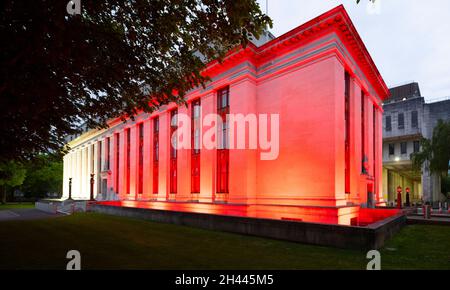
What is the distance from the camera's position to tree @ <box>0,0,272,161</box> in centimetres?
711

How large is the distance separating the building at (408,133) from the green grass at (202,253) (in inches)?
1432

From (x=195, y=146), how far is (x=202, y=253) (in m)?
18.1

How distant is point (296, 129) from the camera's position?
20953 mm

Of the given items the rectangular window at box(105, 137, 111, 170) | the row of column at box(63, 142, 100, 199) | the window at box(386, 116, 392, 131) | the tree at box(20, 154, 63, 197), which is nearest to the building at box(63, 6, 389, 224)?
the rectangular window at box(105, 137, 111, 170)

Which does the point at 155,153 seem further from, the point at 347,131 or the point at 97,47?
the point at 97,47

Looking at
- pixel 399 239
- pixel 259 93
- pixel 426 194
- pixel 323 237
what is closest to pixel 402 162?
pixel 426 194

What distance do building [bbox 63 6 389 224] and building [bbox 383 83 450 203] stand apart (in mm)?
20479

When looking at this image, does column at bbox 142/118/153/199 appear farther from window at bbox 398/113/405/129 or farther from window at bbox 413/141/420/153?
window at bbox 413/141/420/153

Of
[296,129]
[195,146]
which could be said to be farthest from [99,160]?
[296,129]

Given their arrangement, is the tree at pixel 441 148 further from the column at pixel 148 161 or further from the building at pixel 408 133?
the column at pixel 148 161

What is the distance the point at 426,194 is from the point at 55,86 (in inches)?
2033

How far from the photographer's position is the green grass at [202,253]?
28.3ft

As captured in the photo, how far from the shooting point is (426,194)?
44.4 metres
